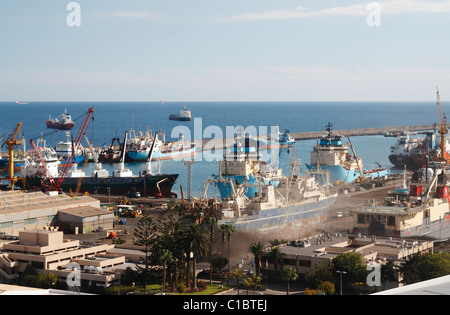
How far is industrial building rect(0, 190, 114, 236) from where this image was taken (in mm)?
43969

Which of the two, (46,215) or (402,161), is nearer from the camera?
(46,215)

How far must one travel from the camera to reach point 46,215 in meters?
46.6

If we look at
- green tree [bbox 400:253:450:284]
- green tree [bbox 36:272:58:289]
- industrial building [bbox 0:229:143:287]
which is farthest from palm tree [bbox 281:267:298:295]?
green tree [bbox 36:272:58:289]

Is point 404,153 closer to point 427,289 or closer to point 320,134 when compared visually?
point 320,134

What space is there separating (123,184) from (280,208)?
30645mm

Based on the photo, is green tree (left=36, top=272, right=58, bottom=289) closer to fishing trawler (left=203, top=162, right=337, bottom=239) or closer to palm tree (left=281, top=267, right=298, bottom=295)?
fishing trawler (left=203, top=162, right=337, bottom=239)

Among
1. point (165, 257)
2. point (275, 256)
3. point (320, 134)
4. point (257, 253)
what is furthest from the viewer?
point (320, 134)

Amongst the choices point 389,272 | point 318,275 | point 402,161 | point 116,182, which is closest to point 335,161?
point 116,182

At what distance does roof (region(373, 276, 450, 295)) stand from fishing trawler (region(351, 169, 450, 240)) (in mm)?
20102

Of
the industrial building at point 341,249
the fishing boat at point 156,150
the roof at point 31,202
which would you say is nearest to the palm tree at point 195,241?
the industrial building at point 341,249

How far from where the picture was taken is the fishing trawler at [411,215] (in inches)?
1614

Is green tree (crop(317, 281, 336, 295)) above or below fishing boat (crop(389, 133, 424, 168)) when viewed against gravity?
below

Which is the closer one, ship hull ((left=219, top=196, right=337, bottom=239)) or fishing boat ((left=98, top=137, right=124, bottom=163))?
ship hull ((left=219, top=196, right=337, bottom=239))
